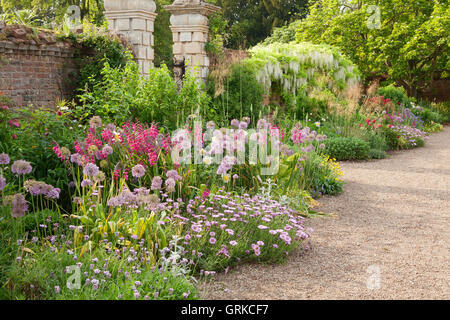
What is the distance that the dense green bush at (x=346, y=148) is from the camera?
820 centimetres

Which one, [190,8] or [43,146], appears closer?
[43,146]

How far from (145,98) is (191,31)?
3.08 meters

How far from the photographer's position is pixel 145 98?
6746 mm

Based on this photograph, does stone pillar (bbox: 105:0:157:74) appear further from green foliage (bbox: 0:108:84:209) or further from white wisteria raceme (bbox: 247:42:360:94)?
green foliage (bbox: 0:108:84:209)

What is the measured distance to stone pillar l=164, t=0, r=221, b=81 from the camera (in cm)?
915

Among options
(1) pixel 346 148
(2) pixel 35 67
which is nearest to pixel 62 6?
(2) pixel 35 67

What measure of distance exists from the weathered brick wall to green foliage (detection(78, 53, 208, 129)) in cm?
85

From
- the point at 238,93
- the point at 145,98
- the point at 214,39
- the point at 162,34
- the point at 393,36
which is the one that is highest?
the point at 162,34

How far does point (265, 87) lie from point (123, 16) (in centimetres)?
356

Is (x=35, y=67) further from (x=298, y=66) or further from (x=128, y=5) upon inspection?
(x=298, y=66)

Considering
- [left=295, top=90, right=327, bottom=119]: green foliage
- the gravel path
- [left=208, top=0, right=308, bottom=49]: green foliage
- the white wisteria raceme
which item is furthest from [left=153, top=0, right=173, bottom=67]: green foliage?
the gravel path

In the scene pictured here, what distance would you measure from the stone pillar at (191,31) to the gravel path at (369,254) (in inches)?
165

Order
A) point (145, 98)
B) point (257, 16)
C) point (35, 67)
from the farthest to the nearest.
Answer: point (257, 16) → point (35, 67) → point (145, 98)

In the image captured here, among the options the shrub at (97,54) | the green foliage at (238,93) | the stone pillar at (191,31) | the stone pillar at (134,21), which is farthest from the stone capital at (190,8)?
the shrub at (97,54)
